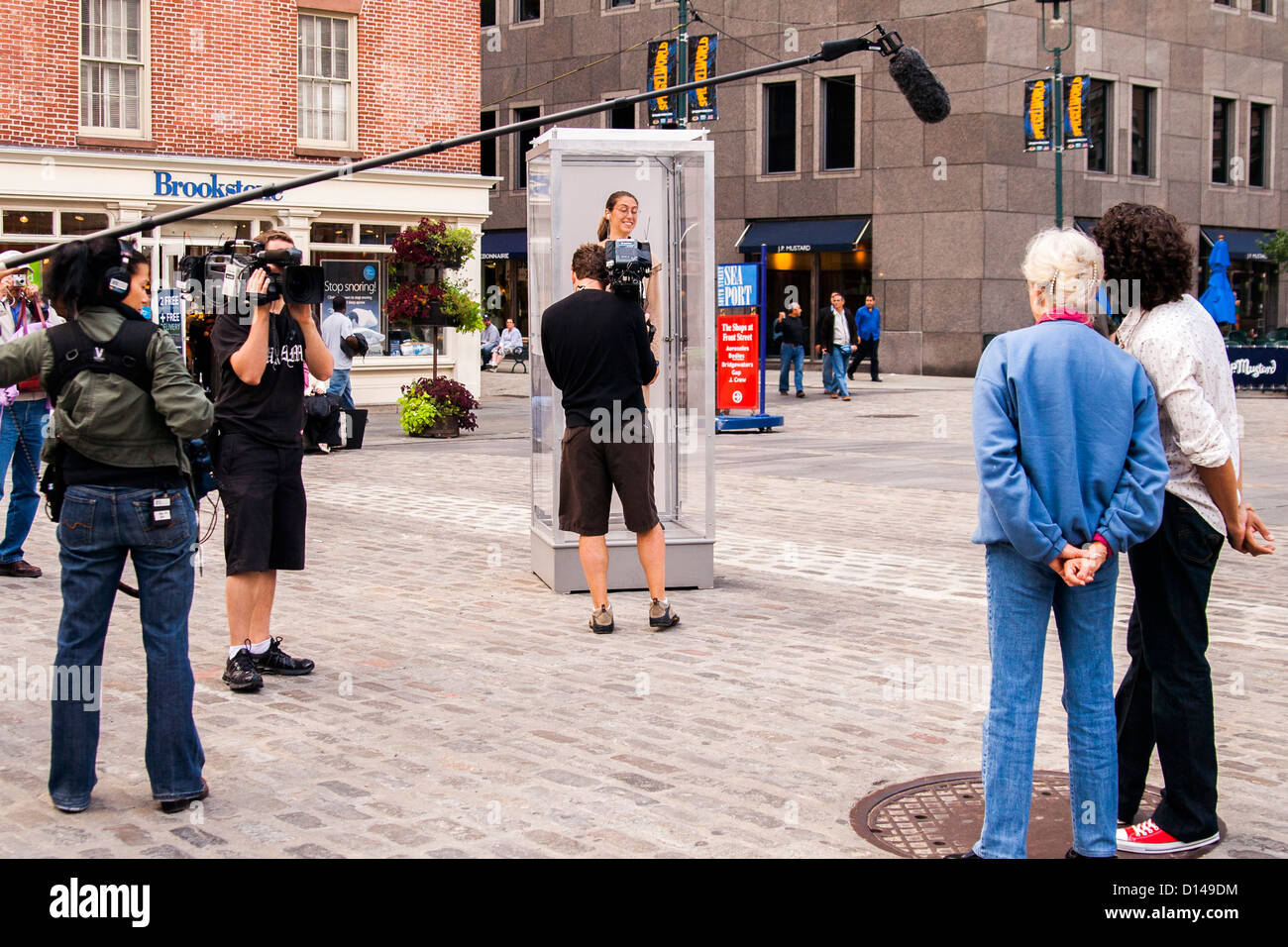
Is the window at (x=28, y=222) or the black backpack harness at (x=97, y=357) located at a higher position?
the window at (x=28, y=222)

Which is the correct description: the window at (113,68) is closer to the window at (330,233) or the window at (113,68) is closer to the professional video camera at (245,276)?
the window at (330,233)

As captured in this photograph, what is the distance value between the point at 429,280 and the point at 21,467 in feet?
39.2


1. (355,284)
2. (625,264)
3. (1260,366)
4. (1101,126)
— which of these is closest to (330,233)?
(355,284)

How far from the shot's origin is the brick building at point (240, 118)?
21.0 metres

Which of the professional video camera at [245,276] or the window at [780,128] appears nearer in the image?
the professional video camera at [245,276]

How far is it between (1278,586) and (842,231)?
1107 inches

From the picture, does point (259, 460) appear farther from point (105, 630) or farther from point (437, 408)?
point (437, 408)

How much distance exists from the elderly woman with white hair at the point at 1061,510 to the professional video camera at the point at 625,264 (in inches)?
143

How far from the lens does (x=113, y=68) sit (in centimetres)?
2159

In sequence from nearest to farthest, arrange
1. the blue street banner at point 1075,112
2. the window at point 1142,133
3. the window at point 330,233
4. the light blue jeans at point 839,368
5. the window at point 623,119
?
the window at point 330,233 < the light blue jeans at point 839,368 < the blue street banner at point 1075,112 < the window at point 1142,133 < the window at point 623,119

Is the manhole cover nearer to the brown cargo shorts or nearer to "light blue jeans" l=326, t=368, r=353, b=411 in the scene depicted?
the brown cargo shorts

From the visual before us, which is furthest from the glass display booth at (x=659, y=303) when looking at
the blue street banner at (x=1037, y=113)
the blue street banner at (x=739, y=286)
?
the blue street banner at (x=1037, y=113)

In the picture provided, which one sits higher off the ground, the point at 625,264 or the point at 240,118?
the point at 240,118

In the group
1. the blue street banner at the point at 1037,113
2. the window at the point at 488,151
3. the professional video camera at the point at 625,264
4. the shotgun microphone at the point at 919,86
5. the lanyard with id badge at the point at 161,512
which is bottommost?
the lanyard with id badge at the point at 161,512
